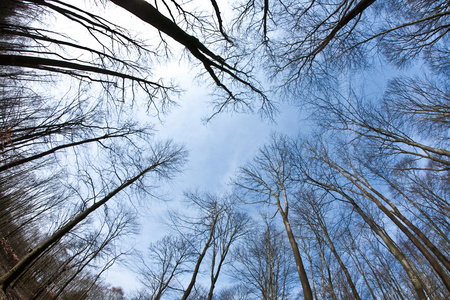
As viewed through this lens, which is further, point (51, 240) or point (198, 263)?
point (198, 263)

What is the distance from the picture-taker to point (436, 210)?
1033cm

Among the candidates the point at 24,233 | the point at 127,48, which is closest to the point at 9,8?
the point at 127,48

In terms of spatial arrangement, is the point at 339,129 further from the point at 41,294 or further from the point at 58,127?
the point at 41,294

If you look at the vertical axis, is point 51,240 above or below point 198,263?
below

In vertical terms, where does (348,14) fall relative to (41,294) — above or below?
above

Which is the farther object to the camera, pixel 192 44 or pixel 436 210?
pixel 436 210

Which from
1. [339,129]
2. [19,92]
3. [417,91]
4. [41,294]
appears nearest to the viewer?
[19,92]

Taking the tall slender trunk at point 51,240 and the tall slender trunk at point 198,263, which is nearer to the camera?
the tall slender trunk at point 51,240

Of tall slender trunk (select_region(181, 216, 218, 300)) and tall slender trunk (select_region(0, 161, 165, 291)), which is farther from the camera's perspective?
tall slender trunk (select_region(181, 216, 218, 300))

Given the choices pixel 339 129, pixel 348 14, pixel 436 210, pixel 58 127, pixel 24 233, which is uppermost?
pixel 436 210

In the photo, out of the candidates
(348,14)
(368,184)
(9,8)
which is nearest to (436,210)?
(368,184)

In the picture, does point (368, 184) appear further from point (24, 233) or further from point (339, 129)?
point (24, 233)

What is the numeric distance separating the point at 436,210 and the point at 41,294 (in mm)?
23715

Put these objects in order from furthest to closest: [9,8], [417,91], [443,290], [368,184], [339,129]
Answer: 1. [443,290]
2. [339,129]
3. [368,184]
4. [417,91]
5. [9,8]
